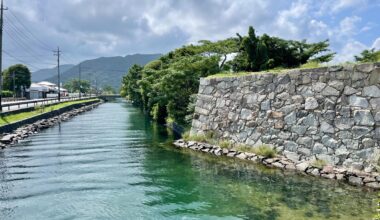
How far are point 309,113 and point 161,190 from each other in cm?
708

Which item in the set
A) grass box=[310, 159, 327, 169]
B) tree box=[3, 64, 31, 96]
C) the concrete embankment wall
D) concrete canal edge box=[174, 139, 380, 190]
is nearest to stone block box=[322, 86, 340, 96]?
grass box=[310, 159, 327, 169]

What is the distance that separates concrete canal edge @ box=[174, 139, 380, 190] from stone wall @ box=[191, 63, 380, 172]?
0.33 metres

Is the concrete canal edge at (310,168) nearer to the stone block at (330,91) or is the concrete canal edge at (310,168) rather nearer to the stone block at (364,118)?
the stone block at (364,118)

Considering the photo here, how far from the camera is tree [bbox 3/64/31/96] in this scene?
75.0 m

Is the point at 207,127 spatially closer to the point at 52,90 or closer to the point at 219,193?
the point at 219,193

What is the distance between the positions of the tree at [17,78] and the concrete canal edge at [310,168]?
68057 millimetres

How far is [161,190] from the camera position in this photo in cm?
1254

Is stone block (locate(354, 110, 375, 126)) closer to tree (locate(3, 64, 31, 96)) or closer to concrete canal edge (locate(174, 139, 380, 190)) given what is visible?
concrete canal edge (locate(174, 139, 380, 190))

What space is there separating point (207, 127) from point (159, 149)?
312 cm

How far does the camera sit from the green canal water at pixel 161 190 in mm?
10141

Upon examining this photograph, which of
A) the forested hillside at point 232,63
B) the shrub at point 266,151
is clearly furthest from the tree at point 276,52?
the shrub at point 266,151

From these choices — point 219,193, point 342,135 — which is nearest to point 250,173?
point 219,193

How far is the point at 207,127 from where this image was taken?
21016 millimetres

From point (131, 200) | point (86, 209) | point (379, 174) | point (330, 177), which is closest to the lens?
point (86, 209)
